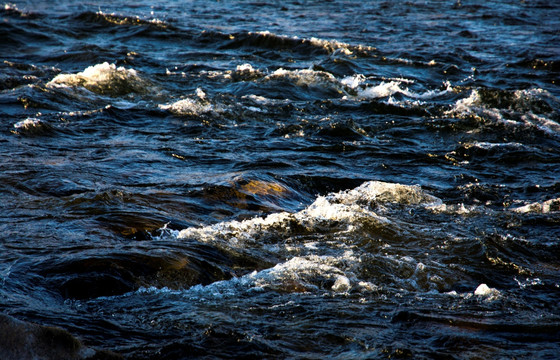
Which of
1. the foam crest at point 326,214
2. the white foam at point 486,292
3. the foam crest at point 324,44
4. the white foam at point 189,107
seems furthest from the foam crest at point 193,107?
the white foam at point 486,292

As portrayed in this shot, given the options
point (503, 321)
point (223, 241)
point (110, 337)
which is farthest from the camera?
point (223, 241)

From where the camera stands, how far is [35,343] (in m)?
2.50

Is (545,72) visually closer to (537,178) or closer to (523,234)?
(537,178)

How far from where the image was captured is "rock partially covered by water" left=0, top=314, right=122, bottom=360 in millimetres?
2447

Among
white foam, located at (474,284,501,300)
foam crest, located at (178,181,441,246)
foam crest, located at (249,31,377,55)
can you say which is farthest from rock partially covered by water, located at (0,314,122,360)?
foam crest, located at (249,31,377,55)

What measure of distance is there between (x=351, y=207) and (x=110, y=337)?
2.73 meters

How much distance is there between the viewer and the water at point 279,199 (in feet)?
11.0

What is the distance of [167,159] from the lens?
21.6 ft

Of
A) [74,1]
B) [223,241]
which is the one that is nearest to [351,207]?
[223,241]

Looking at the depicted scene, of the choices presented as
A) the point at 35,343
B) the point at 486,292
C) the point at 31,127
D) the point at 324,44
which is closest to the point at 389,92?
the point at 324,44

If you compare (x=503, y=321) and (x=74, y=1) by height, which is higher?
(x=74, y=1)

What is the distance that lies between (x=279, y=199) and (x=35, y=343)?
3.34 meters

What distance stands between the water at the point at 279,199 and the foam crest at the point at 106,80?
4cm

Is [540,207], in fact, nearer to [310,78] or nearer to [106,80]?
[310,78]
